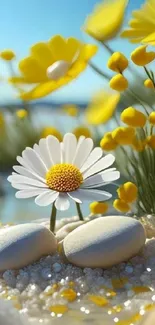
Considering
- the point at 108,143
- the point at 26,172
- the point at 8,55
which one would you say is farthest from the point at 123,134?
the point at 8,55

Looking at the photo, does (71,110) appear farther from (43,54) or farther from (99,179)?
(99,179)

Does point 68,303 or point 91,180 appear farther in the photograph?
point 91,180

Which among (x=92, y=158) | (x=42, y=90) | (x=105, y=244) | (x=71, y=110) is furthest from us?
(x=71, y=110)

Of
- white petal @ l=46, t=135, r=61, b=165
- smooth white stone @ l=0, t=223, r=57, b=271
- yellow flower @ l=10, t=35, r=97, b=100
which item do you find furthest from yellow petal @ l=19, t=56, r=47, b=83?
smooth white stone @ l=0, t=223, r=57, b=271

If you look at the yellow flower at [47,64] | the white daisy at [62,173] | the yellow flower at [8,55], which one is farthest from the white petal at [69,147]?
the yellow flower at [8,55]

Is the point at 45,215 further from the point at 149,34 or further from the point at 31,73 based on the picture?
the point at 149,34

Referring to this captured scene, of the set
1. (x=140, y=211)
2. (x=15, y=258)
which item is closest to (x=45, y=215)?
(x=140, y=211)

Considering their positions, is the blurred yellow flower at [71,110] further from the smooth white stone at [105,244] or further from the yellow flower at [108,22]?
the smooth white stone at [105,244]
